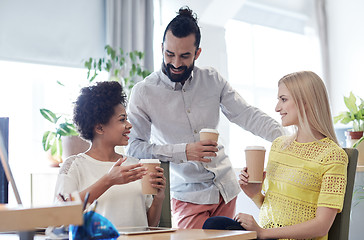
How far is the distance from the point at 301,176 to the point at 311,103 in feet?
0.91

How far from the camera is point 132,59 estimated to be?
14.1 feet

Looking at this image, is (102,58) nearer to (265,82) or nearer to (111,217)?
(265,82)

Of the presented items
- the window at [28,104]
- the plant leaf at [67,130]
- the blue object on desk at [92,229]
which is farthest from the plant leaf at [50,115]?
the blue object on desk at [92,229]

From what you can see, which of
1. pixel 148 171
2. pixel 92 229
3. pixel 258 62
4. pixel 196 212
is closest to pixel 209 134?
pixel 148 171

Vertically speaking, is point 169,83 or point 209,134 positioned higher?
point 169,83

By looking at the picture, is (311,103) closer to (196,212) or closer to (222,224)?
(222,224)

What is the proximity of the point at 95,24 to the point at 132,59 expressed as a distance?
1.99ft

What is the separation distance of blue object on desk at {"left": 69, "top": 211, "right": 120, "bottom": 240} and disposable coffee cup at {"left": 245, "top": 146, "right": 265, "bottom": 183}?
2.65 feet

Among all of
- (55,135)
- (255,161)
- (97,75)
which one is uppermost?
(97,75)

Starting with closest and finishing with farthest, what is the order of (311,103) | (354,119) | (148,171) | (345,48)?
1. (148,171)
2. (311,103)
3. (354,119)
4. (345,48)

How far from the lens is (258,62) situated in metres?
5.81

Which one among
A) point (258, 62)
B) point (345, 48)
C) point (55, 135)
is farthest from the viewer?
point (345, 48)

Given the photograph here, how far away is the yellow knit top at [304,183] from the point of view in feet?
5.56

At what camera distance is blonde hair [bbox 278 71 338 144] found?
6.06 ft
